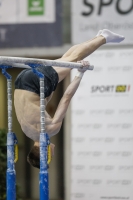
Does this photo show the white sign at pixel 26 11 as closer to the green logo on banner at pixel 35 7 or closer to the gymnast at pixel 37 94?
the green logo on banner at pixel 35 7

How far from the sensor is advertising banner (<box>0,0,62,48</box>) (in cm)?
962

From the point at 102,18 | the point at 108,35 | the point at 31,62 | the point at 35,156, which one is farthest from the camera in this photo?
the point at 102,18

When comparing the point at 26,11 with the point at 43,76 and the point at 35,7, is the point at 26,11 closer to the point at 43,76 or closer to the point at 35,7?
the point at 35,7

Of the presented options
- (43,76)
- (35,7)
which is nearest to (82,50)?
(43,76)

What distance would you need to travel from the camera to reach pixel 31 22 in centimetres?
972

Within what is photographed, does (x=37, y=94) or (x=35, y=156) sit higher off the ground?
(x=37, y=94)

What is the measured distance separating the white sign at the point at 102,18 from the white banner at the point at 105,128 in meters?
0.33

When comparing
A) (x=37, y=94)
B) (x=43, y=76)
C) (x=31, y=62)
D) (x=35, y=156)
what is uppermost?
(x=31, y=62)

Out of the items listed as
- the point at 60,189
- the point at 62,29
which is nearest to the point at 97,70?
the point at 62,29

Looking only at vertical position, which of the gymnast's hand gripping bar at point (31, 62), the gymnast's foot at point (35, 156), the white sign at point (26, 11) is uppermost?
the white sign at point (26, 11)

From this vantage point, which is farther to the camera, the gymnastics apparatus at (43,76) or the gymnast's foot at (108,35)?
the gymnast's foot at (108,35)

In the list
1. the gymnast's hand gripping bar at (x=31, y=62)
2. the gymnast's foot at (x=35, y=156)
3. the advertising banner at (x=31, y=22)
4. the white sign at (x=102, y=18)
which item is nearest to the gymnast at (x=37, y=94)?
the gymnast's foot at (x=35, y=156)

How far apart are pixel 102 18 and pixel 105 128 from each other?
1714mm

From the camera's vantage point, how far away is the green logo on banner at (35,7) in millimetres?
9617
